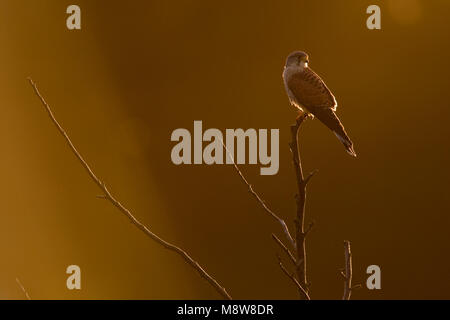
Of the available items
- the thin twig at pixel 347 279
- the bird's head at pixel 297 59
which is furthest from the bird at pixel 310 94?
the thin twig at pixel 347 279

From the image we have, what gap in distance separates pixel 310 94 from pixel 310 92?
0.05 feet

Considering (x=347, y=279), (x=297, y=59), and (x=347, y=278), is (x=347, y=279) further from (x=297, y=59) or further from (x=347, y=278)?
(x=297, y=59)

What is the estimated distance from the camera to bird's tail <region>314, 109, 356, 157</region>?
2281 mm

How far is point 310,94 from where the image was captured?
247 cm

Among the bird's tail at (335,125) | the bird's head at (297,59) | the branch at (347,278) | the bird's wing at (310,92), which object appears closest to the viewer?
the branch at (347,278)

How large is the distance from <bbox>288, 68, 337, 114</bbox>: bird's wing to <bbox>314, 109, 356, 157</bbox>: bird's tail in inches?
1.5

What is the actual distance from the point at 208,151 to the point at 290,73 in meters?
0.53

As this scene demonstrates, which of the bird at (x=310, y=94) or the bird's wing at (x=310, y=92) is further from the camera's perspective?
the bird's wing at (x=310, y=92)

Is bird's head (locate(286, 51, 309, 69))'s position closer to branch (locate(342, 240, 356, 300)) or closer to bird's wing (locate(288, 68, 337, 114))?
bird's wing (locate(288, 68, 337, 114))

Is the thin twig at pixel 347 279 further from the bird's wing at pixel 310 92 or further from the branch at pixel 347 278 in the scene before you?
the bird's wing at pixel 310 92

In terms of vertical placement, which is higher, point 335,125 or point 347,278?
point 335,125

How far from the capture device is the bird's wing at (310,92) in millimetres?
2430

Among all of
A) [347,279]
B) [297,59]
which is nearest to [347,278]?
[347,279]
